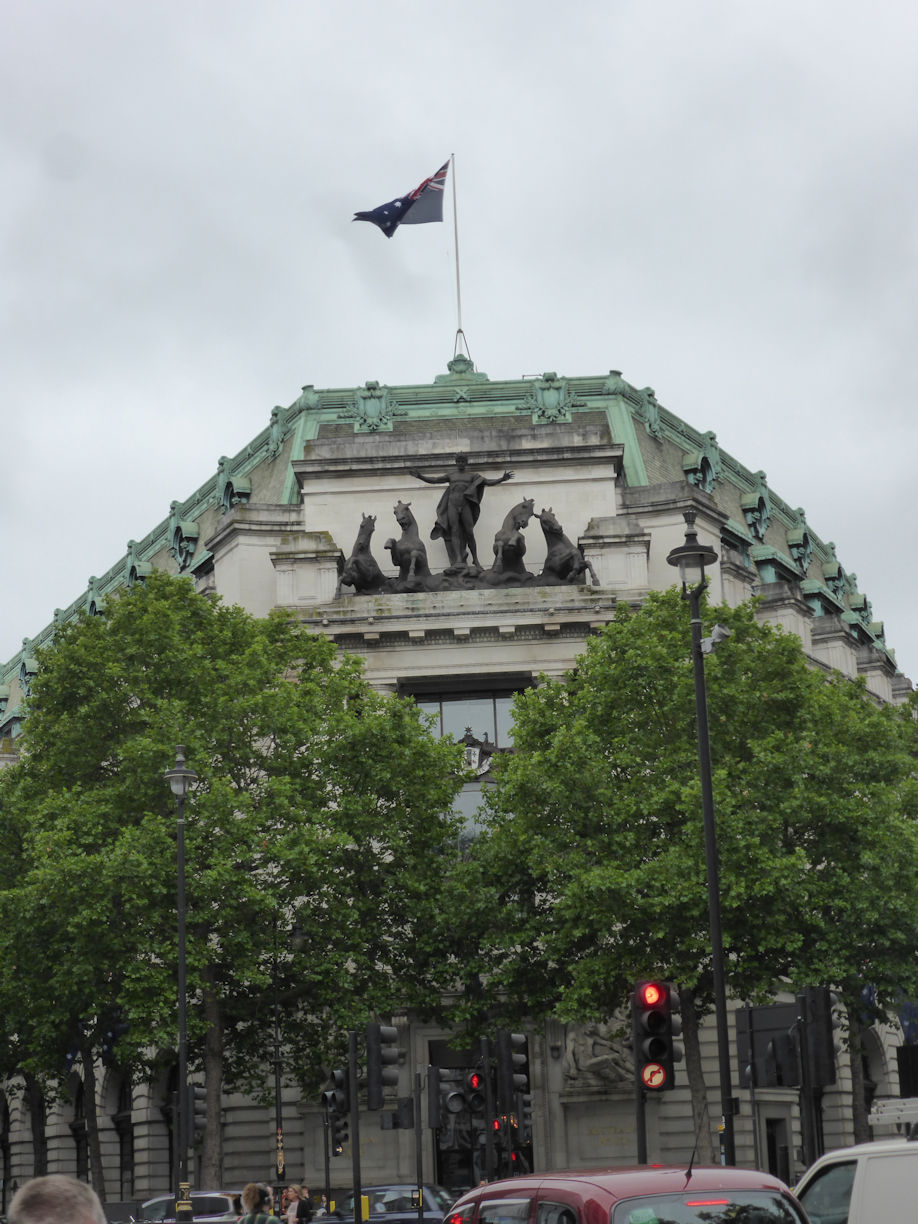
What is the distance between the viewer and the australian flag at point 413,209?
2474 inches

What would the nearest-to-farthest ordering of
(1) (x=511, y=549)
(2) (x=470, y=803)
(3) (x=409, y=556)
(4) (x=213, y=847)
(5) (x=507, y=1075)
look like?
1. (5) (x=507, y=1075)
2. (4) (x=213, y=847)
3. (2) (x=470, y=803)
4. (1) (x=511, y=549)
5. (3) (x=409, y=556)

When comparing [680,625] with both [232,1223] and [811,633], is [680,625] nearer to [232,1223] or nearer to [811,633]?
[232,1223]

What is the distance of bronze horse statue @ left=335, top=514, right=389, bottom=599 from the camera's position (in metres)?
56.2

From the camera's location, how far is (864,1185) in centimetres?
1338

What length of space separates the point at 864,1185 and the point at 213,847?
30724mm

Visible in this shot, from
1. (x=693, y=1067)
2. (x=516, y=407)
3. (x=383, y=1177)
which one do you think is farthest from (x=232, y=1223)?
(x=516, y=407)

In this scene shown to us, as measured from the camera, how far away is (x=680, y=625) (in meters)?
45.1

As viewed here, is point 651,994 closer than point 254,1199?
No

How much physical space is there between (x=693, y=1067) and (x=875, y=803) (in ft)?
25.4

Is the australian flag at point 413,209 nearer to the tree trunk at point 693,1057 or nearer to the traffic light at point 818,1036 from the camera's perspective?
the tree trunk at point 693,1057

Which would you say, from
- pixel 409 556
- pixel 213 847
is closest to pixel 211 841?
pixel 213 847

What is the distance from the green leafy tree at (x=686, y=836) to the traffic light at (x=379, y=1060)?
15361mm

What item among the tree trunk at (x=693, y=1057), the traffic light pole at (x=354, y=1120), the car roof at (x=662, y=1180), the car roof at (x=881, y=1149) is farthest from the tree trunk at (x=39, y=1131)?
the car roof at (x=662, y=1180)

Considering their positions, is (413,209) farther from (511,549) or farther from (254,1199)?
(254,1199)
